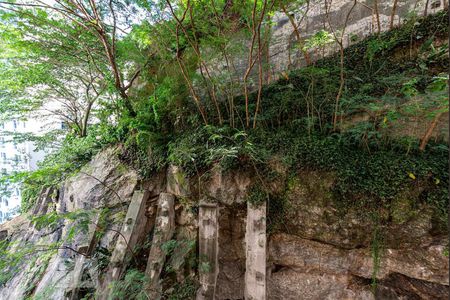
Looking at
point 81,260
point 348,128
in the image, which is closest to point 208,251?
point 81,260

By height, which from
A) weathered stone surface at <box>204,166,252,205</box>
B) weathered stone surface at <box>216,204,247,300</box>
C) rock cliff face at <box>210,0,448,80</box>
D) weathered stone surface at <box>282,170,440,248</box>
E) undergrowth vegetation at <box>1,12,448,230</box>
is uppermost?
rock cliff face at <box>210,0,448,80</box>

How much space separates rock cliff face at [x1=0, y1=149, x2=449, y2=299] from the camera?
2.05 meters

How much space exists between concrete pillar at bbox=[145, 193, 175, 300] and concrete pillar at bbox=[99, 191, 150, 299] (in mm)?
290

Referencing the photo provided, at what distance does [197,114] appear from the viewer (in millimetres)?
3445

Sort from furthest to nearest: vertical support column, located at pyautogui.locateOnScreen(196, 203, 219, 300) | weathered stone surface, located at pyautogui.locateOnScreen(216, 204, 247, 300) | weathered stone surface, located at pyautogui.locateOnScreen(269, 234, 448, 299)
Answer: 1. weathered stone surface, located at pyautogui.locateOnScreen(216, 204, 247, 300)
2. vertical support column, located at pyautogui.locateOnScreen(196, 203, 219, 300)
3. weathered stone surface, located at pyautogui.locateOnScreen(269, 234, 448, 299)

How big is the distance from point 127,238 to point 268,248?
2029 millimetres

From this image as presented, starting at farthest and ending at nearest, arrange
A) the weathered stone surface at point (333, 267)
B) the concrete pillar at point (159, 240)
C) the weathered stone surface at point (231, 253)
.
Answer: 1. the weathered stone surface at point (231, 253)
2. the concrete pillar at point (159, 240)
3. the weathered stone surface at point (333, 267)

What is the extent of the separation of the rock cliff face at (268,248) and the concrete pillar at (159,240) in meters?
0.02

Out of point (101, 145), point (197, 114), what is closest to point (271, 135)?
point (197, 114)

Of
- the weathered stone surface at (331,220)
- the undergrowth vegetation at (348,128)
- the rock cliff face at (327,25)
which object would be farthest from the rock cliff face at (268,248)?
the rock cliff face at (327,25)

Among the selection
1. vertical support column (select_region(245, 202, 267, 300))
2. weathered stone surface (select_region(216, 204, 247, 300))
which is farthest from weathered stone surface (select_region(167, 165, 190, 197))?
vertical support column (select_region(245, 202, 267, 300))

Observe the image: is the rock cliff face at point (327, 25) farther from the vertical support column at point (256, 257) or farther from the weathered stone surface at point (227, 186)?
the vertical support column at point (256, 257)

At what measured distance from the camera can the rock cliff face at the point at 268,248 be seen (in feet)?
6.74

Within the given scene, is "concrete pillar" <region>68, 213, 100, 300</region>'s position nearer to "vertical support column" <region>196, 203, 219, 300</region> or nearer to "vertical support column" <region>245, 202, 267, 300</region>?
"vertical support column" <region>196, 203, 219, 300</region>
